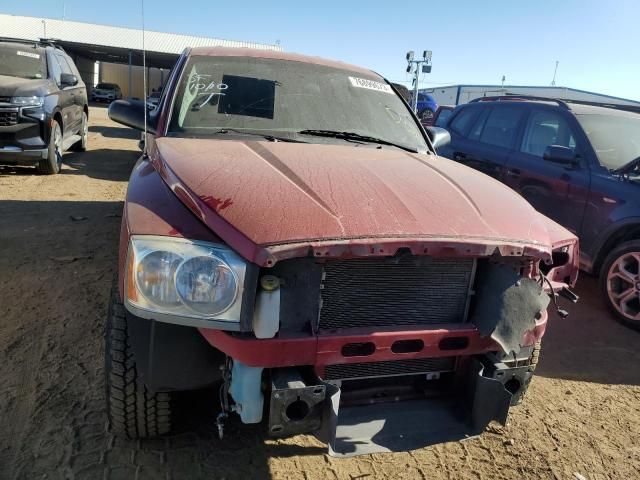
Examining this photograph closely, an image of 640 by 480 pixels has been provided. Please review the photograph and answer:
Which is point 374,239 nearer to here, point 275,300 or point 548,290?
point 275,300

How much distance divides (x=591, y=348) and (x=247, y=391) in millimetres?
3051

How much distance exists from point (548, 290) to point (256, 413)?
145 centimetres

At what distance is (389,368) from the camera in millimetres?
2008

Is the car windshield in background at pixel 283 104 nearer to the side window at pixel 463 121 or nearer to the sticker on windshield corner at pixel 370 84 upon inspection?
the sticker on windshield corner at pixel 370 84

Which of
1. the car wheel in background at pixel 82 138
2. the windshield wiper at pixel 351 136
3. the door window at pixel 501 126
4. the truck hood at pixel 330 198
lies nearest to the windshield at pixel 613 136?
the door window at pixel 501 126

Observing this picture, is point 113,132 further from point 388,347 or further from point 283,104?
point 388,347

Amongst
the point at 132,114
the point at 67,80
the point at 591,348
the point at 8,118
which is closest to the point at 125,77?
the point at 67,80

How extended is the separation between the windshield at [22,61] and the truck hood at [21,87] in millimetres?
276

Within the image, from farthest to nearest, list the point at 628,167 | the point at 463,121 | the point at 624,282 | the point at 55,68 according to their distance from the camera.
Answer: the point at 55,68 → the point at 463,121 → the point at 628,167 → the point at 624,282

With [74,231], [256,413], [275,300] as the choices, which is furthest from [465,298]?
[74,231]

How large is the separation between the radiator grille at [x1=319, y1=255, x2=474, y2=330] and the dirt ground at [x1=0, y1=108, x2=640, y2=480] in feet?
2.70

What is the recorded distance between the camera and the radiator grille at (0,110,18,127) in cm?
683

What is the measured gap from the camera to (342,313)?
6.09 feet

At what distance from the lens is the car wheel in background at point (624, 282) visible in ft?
13.3
